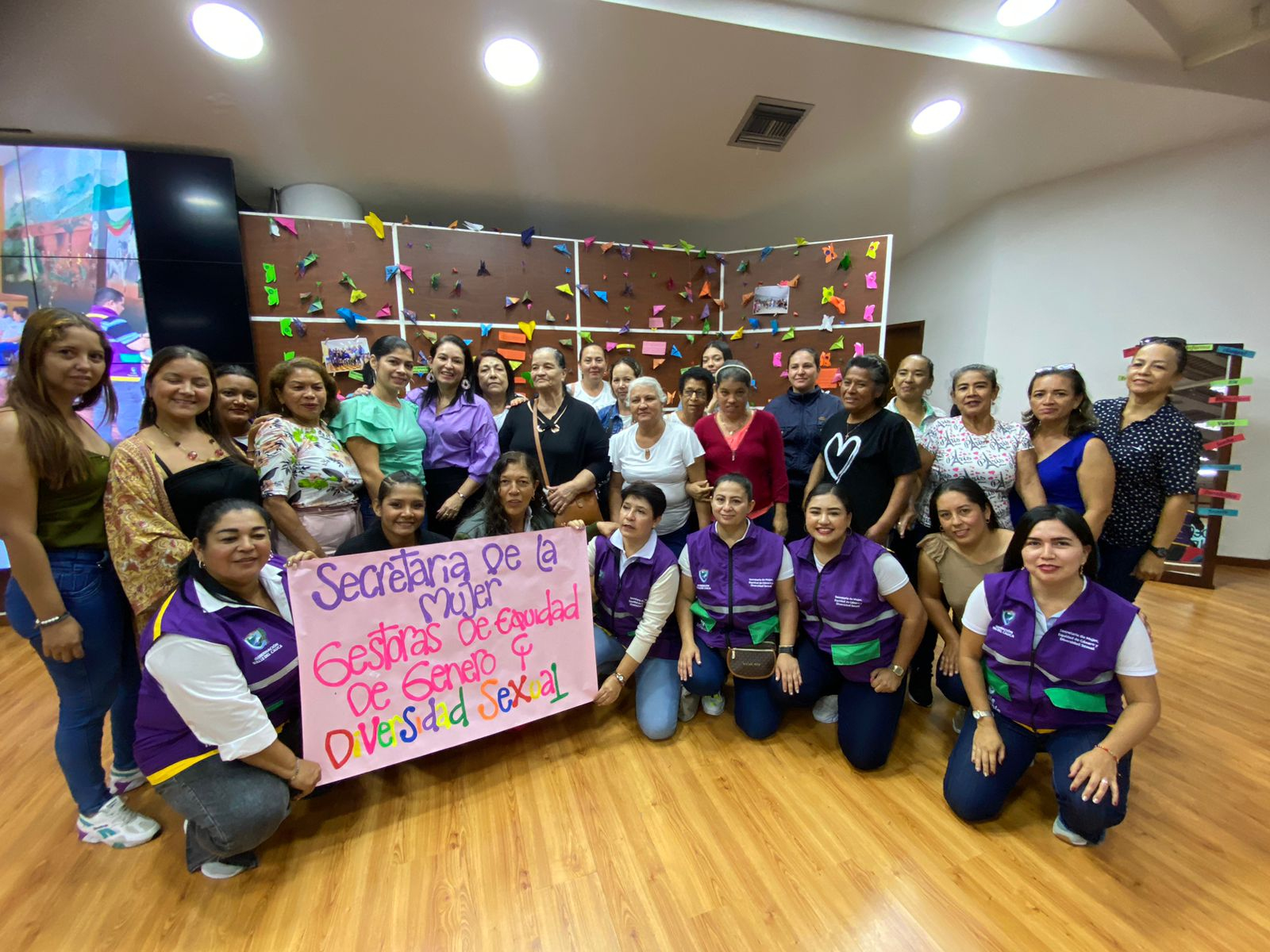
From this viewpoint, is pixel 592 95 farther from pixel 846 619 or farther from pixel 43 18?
pixel 846 619

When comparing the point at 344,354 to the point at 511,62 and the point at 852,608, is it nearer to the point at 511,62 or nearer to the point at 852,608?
the point at 511,62

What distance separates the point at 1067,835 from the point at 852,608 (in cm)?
81

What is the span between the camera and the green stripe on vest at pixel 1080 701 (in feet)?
4.60

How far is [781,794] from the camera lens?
162cm

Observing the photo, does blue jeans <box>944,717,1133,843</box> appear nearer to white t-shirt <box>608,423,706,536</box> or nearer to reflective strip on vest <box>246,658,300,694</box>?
white t-shirt <box>608,423,706,536</box>

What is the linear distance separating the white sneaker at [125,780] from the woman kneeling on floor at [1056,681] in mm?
2629

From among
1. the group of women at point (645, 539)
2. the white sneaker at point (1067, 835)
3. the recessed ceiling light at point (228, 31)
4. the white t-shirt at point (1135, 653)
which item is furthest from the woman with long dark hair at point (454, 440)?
the white sneaker at point (1067, 835)

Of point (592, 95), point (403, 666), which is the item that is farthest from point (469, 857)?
point (592, 95)

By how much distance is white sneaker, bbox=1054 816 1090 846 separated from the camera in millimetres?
1434

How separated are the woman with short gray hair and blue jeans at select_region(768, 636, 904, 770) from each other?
0.68 meters

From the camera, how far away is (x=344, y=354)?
3.53 metres

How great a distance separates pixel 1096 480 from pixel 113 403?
3.15m

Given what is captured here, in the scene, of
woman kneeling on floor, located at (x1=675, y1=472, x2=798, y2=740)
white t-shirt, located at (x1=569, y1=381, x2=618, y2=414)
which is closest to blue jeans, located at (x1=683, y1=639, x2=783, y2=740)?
woman kneeling on floor, located at (x1=675, y1=472, x2=798, y2=740)

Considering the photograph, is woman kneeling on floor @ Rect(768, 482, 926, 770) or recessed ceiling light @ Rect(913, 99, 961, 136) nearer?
woman kneeling on floor @ Rect(768, 482, 926, 770)
